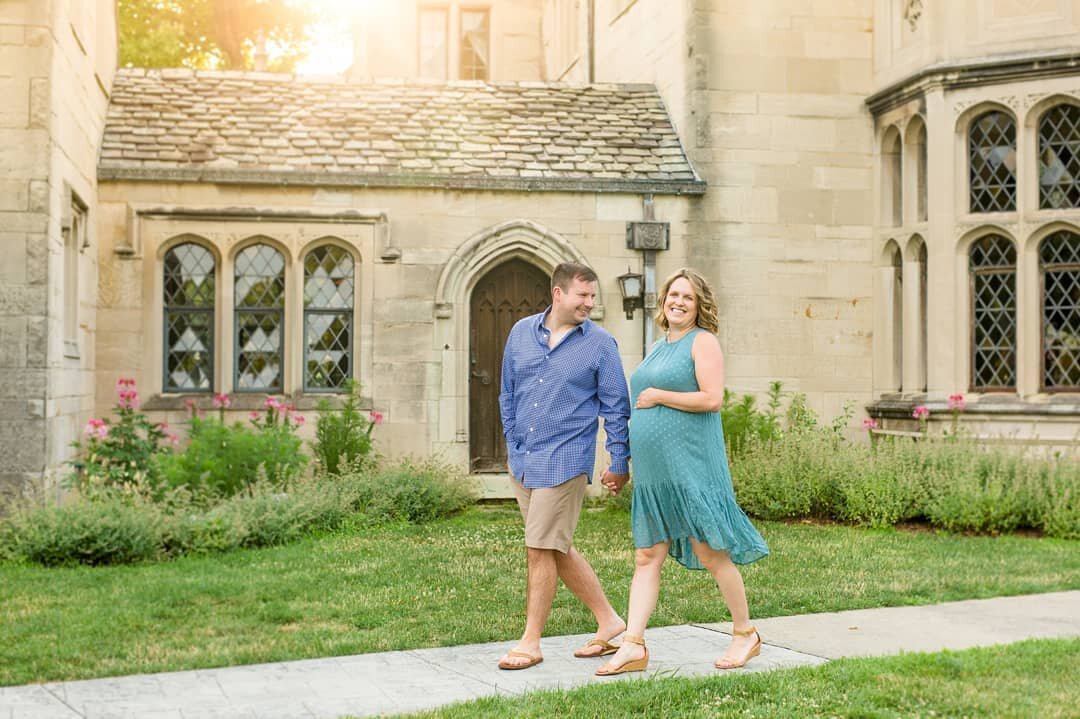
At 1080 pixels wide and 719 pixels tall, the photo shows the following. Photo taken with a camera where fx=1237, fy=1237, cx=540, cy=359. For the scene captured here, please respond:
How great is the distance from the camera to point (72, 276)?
450 inches

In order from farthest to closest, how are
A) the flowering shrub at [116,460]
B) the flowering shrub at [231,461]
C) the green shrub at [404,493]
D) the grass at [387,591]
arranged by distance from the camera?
the green shrub at [404,493], the flowering shrub at [231,461], the flowering shrub at [116,460], the grass at [387,591]

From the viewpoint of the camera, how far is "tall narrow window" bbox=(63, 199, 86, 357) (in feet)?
36.8

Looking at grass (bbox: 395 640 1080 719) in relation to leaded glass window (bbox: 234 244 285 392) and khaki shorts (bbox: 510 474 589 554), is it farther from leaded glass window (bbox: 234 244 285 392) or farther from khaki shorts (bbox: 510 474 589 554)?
leaded glass window (bbox: 234 244 285 392)

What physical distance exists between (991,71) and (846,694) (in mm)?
9410

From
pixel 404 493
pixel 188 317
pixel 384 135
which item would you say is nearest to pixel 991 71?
pixel 384 135

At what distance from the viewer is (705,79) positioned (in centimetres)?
1427

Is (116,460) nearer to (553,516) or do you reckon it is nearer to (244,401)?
(244,401)

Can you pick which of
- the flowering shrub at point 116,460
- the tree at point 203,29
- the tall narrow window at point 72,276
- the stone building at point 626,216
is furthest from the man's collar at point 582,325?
the tree at point 203,29

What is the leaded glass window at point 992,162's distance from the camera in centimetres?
1287

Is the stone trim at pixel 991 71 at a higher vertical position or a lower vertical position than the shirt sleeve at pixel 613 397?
higher

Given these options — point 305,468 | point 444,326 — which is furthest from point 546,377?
point 444,326

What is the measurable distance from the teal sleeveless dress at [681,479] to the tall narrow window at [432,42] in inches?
679

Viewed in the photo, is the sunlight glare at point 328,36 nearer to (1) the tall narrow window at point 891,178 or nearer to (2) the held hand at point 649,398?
(1) the tall narrow window at point 891,178

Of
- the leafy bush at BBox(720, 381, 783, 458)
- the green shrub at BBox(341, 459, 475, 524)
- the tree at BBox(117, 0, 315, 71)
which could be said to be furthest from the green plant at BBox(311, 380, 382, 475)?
the tree at BBox(117, 0, 315, 71)
